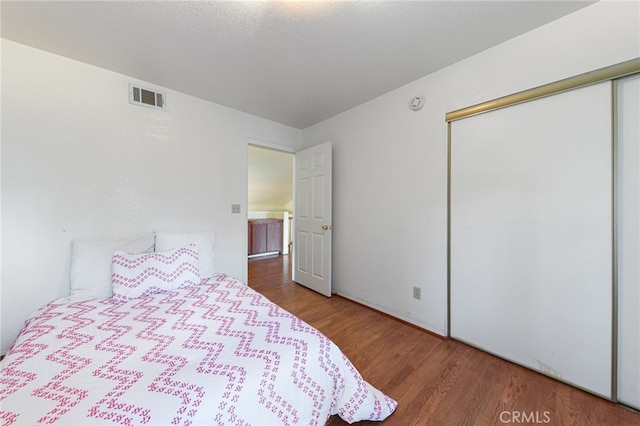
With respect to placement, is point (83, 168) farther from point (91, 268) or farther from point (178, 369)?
point (178, 369)

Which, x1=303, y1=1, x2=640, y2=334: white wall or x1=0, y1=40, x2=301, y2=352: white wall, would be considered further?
x1=0, y1=40, x2=301, y2=352: white wall

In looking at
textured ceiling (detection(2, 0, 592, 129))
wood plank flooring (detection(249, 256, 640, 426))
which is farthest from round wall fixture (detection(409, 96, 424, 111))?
wood plank flooring (detection(249, 256, 640, 426))

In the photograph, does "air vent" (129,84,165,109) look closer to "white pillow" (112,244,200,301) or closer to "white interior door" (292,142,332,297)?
"white pillow" (112,244,200,301)

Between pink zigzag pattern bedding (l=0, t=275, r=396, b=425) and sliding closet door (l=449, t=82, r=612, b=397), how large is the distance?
1.15m

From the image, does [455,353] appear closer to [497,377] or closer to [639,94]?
[497,377]

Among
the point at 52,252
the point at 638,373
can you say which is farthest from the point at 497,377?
the point at 52,252

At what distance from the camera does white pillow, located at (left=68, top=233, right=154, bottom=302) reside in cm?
166

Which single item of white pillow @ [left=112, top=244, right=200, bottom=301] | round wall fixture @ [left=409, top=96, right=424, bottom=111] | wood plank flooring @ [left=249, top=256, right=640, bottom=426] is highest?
round wall fixture @ [left=409, top=96, right=424, bottom=111]

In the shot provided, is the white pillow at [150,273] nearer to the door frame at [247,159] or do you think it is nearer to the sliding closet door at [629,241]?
the door frame at [247,159]

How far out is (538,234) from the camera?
61.4 inches

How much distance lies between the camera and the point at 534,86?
61.2 inches

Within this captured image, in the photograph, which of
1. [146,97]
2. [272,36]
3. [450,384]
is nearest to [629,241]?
[450,384]

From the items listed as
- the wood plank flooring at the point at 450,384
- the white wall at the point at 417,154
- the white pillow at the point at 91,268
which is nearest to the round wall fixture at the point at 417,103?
the white wall at the point at 417,154

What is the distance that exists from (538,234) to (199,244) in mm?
2707
